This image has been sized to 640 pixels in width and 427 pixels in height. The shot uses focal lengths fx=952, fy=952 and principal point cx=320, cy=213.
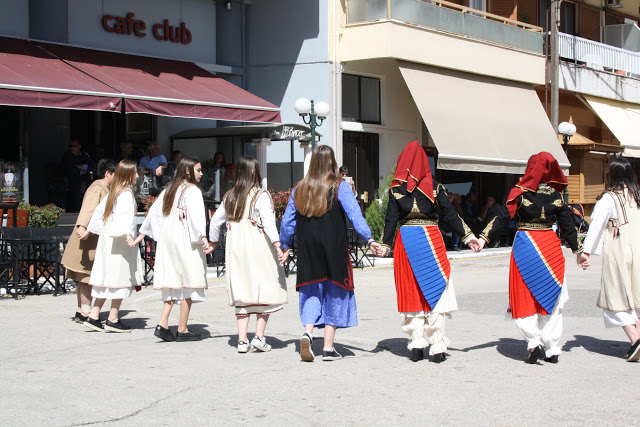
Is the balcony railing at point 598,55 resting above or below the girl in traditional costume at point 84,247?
above

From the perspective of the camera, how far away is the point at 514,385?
7.15 meters

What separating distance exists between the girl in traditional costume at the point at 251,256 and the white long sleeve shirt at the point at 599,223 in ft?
9.11

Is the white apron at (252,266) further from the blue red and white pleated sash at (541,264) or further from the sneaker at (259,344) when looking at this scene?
the blue red and white pleated sash at (541,264)

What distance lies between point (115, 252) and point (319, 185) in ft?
9.02

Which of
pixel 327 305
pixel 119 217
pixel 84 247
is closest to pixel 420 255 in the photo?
pixel 327 305

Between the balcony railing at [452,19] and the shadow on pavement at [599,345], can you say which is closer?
the shadow on pavement at [599,345]

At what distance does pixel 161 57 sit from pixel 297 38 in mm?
3662

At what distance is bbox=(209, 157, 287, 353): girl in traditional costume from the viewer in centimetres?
853

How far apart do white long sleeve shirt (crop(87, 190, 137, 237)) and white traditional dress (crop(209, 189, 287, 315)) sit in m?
1.60

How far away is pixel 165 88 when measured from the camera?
18.3 m

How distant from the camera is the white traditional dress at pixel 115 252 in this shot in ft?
32.1

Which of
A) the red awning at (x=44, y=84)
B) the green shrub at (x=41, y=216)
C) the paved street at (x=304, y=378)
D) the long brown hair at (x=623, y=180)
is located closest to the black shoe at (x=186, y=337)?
the paved street at (x=304, y=378)

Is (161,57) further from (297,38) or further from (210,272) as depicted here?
(210,272)

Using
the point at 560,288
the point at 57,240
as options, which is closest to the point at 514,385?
the point at 560,288
